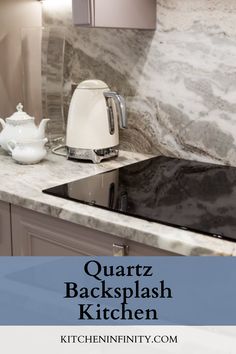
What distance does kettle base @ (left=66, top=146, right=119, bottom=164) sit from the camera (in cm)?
179

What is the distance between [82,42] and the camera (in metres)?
2.06

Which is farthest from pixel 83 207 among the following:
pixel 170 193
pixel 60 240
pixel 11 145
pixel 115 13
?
pixel 115 13

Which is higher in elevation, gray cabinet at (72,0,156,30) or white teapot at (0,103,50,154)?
gray cabinet at (72,0,156,30)

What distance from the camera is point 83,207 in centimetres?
137

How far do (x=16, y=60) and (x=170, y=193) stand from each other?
38.4 inches

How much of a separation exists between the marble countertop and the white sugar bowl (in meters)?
0.02

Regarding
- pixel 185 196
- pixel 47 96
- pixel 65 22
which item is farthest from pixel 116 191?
pixel 65 22

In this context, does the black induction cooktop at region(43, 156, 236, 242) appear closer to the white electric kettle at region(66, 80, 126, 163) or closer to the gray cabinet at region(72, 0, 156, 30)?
the white electric kettle at region(66, 80, 126, 163)

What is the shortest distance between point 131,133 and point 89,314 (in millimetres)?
853

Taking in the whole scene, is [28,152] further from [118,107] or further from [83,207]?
[83,207]

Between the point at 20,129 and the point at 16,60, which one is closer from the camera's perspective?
the point at 20,129

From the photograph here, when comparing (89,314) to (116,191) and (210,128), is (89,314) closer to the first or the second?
(116,191)

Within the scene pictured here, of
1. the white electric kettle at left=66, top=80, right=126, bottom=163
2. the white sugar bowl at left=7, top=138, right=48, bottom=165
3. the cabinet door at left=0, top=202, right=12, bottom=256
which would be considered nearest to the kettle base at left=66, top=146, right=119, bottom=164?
the white electric kettle at left=66, top=80, right=126, bottom=163
